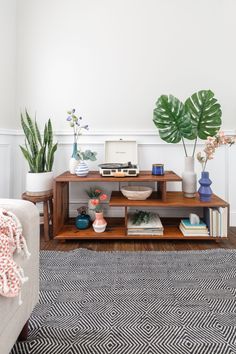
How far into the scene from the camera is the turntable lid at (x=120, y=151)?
2.08 m

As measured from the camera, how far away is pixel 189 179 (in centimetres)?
186

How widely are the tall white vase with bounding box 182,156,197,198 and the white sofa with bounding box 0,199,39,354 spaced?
1.31 m

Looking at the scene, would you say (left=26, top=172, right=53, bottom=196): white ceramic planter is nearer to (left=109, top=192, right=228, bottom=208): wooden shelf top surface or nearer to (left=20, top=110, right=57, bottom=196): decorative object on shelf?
(left=20, top=110, right=57, bottom=196): decorative object on shelf

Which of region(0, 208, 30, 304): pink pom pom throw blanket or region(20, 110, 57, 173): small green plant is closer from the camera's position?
region(0, 208, 30, 304): pink pom pom throw blanket

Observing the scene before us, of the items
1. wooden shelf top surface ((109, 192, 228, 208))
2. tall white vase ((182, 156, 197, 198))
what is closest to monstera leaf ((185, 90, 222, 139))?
tall white vase ((182, 156, 197, 198))

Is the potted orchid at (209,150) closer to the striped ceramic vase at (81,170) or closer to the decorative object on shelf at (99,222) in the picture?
the decorative object on shelf at (99,222)

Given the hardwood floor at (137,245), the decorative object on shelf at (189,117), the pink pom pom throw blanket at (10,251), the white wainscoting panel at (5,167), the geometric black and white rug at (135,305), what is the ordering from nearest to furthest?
the pink pom pom throw blanket at (10,251), the geometric black and white rug at (135,305), the hardwood floor at (137,245), the decorative object on shelf at (189,117), the white wainscoting panel at (5,167)

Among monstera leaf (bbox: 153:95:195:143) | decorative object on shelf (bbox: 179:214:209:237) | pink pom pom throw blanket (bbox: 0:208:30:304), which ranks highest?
monstera leaf (bbox: 153:95:195:143)

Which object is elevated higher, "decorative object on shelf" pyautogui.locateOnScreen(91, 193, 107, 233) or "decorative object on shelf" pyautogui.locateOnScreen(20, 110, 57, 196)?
"decorative object on shelf" pyautogui.locateOnScreen(20, 110, 57, 196)

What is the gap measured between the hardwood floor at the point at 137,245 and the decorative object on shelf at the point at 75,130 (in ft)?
1.83

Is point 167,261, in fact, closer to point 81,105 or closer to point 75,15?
point 81,105

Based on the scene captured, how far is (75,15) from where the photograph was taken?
2.12m

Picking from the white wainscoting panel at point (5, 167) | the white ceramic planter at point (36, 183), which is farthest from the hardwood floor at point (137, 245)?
the white wainscoting panel at point (5, 167)

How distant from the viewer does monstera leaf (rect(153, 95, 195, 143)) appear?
179 cm
